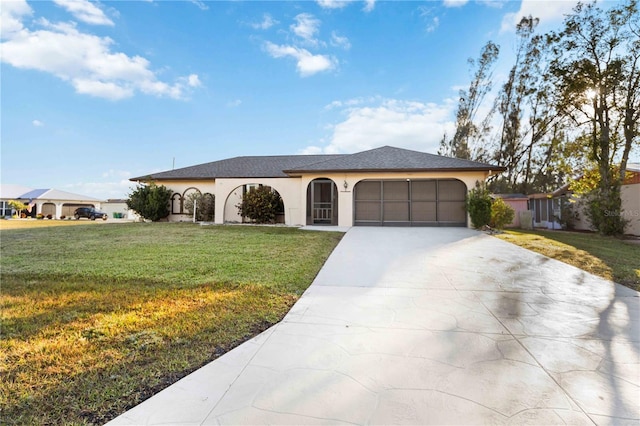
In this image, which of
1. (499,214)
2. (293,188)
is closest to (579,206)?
(499,214)

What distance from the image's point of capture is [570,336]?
10.7 ft

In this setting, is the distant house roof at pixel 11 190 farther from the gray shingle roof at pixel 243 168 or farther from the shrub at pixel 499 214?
the shrub at pixel 499 214

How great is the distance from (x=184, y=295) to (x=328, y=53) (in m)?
13.7

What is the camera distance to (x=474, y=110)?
3017 cm

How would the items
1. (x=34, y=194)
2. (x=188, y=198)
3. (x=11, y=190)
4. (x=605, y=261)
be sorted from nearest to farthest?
(x=605, y=261) → (x=188, y=198) → (x=34, y=194) → (x=11, y=190)

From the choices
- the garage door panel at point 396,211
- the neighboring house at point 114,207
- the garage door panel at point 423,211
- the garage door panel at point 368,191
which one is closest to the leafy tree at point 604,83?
the garage door panel at point 423,211

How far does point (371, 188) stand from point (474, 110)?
22.4 metres

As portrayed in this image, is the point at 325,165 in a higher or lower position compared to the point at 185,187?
higher

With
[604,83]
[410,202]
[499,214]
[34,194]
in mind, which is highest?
[604,83]

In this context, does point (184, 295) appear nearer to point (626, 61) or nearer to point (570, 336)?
point (570, 336)

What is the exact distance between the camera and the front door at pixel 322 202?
16.5 m

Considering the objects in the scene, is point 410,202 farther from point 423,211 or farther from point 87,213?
point 87,213

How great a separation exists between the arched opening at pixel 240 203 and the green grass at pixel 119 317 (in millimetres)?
8735

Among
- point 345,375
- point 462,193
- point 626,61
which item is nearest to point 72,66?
point 345,375
